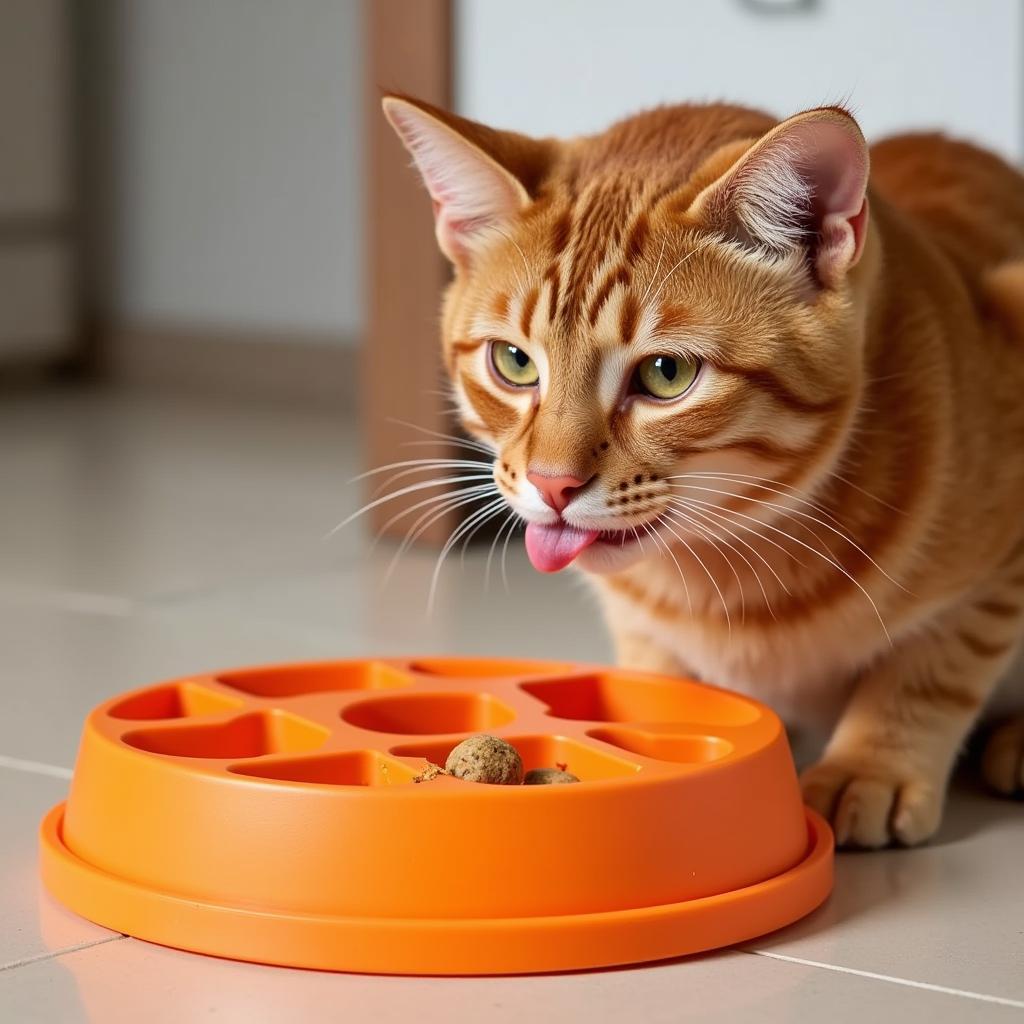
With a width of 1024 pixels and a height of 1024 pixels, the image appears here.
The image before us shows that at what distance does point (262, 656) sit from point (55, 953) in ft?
3.01


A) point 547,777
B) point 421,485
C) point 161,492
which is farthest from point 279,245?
point 547,777

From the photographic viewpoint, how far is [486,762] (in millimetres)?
1237

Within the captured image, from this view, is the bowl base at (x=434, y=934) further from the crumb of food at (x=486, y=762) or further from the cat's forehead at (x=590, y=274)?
the cat's forehead at (x=590, y=274)

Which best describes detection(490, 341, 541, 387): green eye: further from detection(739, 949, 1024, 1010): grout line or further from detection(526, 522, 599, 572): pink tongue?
detection(739, 949, 1024, 1010): grout line

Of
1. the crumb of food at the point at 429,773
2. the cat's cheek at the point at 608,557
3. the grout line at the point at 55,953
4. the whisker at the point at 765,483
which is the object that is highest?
the whisker at the point at 765,483

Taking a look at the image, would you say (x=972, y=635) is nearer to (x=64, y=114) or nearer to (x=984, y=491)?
(x=984, y=491)

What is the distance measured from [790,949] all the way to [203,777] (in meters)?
0.42

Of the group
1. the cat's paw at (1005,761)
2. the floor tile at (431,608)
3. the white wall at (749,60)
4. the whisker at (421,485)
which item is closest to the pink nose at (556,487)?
the whisker at (421,485)

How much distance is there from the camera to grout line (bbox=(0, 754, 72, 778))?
1.62 meters

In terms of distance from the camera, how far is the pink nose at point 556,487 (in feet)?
4.31

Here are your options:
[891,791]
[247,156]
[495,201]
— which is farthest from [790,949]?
[247,156]

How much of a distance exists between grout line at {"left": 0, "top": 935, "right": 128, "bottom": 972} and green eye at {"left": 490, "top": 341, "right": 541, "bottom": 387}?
1.76 feet

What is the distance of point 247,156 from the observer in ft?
14.9

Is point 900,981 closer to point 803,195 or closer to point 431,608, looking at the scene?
point 803,195
